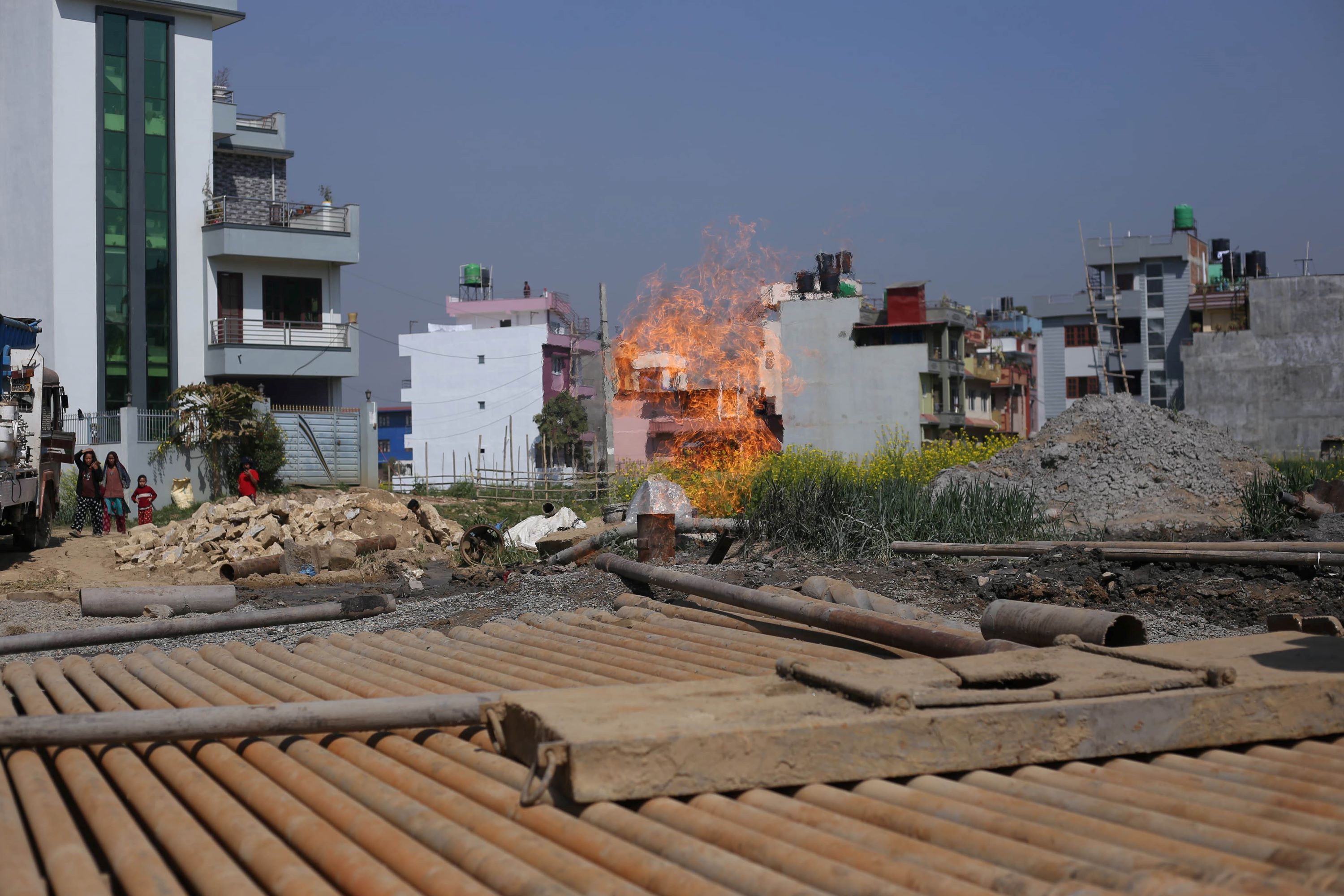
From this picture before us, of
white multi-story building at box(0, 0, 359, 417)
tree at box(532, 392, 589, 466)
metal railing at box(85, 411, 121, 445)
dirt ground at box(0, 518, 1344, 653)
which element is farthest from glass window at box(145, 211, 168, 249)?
tree at box(532, 392, 589, 466)

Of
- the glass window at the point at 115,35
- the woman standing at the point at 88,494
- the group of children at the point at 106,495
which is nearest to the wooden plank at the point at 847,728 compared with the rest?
the group of children at the point at 106,495

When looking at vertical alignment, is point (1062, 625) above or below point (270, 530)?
above

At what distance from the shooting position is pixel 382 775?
3514mm

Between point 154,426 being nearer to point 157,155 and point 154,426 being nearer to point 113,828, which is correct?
point 157,155

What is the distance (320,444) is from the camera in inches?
1406

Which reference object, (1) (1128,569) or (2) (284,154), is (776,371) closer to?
(2) (284,154)

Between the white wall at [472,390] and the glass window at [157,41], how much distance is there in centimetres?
3052

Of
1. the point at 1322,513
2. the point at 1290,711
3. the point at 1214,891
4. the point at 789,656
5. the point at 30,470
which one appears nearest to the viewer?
the point at 1214,891

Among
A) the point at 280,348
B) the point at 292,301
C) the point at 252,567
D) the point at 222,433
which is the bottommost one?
the point at 252,567

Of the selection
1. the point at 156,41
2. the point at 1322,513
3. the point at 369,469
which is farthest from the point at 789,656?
the point at 156,41

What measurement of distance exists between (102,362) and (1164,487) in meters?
29.5

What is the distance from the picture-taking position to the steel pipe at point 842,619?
4895 millimetres

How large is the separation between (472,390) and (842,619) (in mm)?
61287

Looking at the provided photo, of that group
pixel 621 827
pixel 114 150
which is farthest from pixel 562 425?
pixel 621 827
